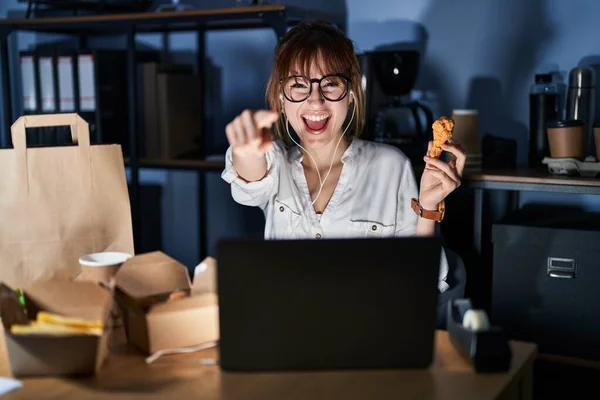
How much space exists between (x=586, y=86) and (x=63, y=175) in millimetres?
1652

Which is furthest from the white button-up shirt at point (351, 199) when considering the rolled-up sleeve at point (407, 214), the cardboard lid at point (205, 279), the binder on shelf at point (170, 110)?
the binder on shelf at point (170, 110)

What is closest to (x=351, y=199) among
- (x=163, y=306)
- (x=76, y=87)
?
(x=163, y=306)

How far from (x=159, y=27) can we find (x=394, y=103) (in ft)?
3.73

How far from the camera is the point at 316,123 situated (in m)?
1.87

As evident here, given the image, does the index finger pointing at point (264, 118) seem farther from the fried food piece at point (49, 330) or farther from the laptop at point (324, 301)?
the fried food piece at point (49, 330)

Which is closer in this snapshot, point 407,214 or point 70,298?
point 70,298

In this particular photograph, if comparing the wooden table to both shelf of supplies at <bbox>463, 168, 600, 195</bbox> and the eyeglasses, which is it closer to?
the eyeglasses

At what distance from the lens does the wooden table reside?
1.08 meters

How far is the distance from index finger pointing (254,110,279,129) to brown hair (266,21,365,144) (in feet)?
1.93

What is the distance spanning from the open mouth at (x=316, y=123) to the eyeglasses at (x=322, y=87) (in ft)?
0.16

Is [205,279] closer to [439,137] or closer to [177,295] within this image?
[177,295]

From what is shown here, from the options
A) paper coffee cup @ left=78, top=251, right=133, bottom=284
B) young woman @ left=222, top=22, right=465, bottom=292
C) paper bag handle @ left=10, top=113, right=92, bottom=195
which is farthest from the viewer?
young woman @ left=222, top=22, right=465, bottom=292

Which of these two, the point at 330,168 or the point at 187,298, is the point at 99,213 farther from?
the point at 330,168

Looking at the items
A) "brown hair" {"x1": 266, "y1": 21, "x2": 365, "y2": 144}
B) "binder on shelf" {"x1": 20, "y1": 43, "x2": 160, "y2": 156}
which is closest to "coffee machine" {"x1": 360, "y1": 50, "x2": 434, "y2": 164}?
"brown hair" {"x1": 266, "y1": 21, "x2": 365, "y2": 144}
